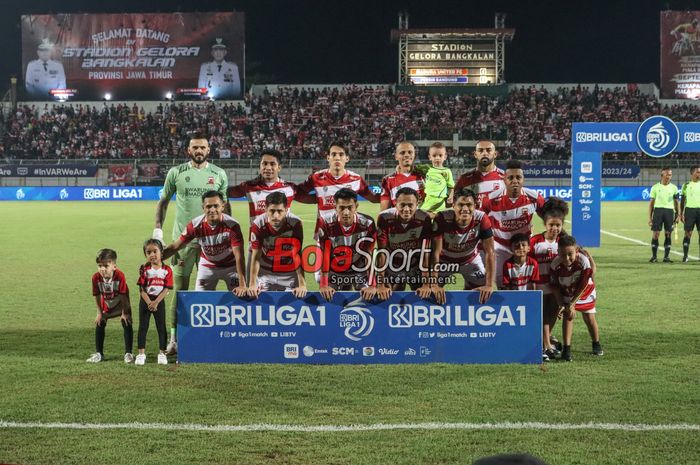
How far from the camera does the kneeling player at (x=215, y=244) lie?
7156 mm

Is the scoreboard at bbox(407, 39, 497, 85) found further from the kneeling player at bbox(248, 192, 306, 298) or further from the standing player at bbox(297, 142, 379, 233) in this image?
the kneeling player at bbox(248, 192, 306, 298)

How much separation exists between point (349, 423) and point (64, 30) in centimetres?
5406

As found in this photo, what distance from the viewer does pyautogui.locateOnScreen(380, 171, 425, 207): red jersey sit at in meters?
8.52

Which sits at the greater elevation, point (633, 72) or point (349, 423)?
point (633, 72)

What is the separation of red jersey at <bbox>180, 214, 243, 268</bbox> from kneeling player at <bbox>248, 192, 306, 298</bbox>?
19 centimetres

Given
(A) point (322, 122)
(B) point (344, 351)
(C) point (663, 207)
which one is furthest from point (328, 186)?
(A) point (322, 122)

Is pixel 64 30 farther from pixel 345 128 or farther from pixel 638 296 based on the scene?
pixel 638 296

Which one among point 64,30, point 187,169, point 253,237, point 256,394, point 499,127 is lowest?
point 256,394

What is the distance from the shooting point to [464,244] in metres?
7.47

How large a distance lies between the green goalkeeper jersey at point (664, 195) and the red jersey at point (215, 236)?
10392 millimetres

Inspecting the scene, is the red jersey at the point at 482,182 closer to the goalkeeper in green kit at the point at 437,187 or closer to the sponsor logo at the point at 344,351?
the goalkeeper in green kit at the point at 437,187

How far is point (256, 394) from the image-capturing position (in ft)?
19.8

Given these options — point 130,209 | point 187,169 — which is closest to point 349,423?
point 187,169

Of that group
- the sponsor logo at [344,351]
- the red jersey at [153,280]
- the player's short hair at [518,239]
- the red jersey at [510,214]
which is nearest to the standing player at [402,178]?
the red jersey at [510,214]
